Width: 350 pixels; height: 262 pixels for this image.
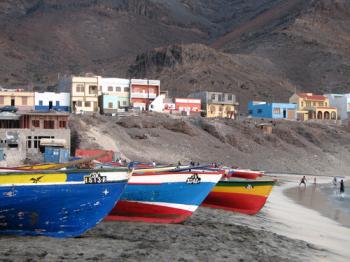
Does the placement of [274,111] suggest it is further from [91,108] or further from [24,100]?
[24,100]

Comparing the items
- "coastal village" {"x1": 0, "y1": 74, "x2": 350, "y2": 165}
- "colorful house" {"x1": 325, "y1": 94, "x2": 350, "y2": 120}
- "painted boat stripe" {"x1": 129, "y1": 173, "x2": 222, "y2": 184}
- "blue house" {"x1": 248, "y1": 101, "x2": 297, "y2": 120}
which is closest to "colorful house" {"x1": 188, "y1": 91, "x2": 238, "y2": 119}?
"coastal village" {"x1": 0, "y1": 74, "x2": 350, "y2": 165}

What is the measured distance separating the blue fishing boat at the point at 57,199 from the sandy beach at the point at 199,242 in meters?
0.43

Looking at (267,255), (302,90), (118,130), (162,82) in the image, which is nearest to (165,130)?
(118,130)

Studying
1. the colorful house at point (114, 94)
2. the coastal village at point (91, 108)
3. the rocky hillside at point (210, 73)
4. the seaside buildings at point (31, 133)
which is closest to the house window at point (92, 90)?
the coastal village at point (91, 108)

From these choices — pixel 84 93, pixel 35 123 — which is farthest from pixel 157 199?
pixel 84 93

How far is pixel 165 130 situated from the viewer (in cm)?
6725

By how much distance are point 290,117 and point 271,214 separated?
238ft

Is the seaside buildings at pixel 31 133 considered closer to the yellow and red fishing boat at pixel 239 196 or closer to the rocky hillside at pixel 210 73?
the yellow and red fishing boat at pixel 239 196

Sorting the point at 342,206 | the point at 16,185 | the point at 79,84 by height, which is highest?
the point at 79,84

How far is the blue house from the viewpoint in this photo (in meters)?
95.9

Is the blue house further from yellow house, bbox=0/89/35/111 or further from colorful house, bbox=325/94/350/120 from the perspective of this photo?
yellow house, bbox=0/89/35/111

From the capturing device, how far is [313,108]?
336 ft

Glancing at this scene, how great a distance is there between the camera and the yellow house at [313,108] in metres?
102

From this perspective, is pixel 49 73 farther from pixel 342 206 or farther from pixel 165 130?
pixel 342 206
